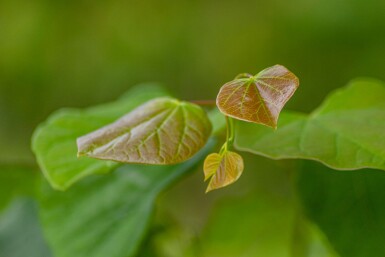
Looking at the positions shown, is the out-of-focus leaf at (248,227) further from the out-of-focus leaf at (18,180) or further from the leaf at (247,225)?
the out-of-focus leaf at (18,180)

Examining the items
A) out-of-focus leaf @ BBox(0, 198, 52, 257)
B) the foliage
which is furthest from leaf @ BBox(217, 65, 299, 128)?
out-of-focus leaf @ BBox(0, 198, 52, 257)

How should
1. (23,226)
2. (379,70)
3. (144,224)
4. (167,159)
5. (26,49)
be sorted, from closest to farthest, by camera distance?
(167,159) < (144,224) < (23,226) < (379,70) < (26,49)

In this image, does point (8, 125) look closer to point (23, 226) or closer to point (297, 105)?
point (297, 105)

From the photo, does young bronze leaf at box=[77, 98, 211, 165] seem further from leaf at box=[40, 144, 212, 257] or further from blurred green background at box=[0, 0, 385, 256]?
blurred green background at box=[0, 0, 385, 256]

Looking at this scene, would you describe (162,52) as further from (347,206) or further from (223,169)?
(223,169)

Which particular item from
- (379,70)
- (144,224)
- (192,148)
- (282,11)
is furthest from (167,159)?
(282,11)

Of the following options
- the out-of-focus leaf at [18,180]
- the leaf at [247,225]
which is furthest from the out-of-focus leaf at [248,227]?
the out-of-focus leaf at [18,180]
